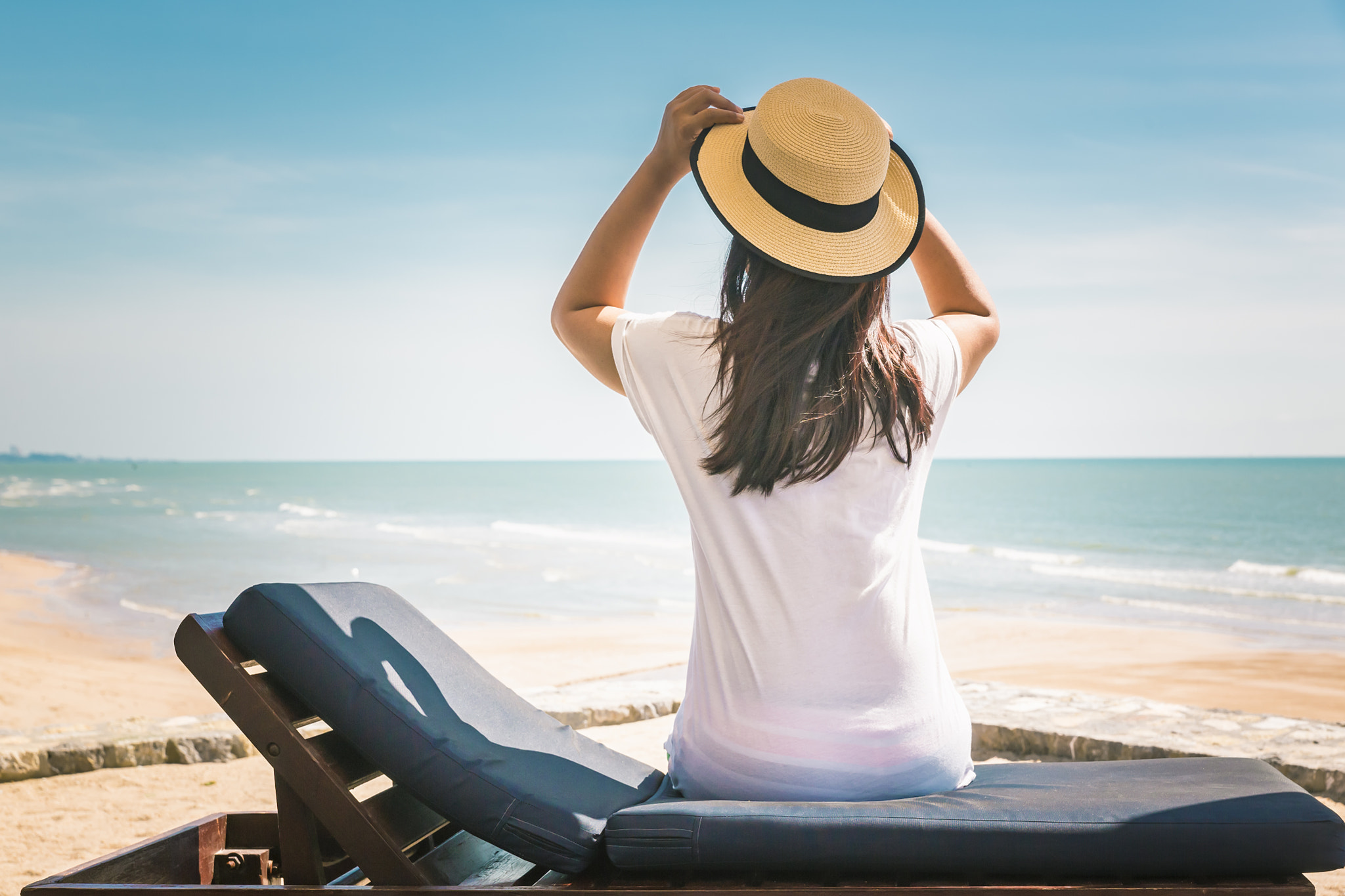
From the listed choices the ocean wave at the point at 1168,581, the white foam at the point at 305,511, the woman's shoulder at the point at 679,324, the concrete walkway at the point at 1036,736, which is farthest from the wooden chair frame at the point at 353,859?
the white foam at the point at 305,511

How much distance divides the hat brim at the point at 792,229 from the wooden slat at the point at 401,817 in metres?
1.21

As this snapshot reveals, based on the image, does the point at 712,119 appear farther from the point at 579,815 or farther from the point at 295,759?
the point at 295,759

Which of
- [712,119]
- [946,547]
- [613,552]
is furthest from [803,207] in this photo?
[946,547]

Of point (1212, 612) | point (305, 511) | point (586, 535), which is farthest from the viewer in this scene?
point (305, 511)

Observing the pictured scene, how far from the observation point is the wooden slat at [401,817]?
5.46 ft

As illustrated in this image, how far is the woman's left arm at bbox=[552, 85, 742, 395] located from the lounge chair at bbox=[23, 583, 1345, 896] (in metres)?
0.74

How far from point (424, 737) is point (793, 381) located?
0.94 meters

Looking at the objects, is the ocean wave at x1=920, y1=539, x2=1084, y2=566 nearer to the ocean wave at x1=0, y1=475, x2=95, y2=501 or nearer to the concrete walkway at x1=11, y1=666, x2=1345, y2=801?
the concrete walkway at x1=11, y1=666, x2=1345, y2=801

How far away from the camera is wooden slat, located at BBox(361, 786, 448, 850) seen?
1.67m

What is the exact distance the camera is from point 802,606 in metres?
1.53

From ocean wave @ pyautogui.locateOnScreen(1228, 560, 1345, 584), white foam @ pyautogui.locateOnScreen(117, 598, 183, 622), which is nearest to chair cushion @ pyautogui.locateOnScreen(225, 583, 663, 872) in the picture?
white foam @ pyautogui.locateOnScreen(117, 598, 183, 622)

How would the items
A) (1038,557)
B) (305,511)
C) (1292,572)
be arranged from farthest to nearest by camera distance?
(305,511)
(1038,557)
(1292,572)

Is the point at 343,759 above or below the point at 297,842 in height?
above

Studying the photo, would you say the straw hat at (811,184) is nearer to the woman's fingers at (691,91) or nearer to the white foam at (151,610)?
the woman's fingers at (691,91)
